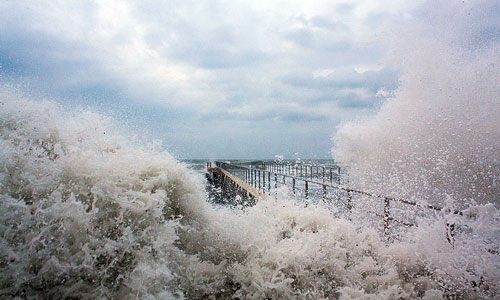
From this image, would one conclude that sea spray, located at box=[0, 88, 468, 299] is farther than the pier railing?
No

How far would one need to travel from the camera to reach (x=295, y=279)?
153 inches

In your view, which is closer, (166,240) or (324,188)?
(166,240)

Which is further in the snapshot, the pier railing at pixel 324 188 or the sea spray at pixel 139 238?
the pier railing at pixel 324 188

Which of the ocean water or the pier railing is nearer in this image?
the ocean water

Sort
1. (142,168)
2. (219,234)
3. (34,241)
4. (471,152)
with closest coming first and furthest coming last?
1. (34,241)
2. (142,168)
3. (219,234)
4. (471,152)

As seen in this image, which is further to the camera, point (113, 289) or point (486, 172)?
point (486, 172)

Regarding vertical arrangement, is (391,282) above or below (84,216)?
below

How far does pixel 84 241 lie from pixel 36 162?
3.69 feet

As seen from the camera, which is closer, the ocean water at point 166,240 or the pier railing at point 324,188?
the ocean water at point 166,240

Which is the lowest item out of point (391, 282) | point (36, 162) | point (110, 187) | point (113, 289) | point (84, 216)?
point (391, 282)

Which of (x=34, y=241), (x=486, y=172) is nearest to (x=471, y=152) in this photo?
(x=486, y=172)

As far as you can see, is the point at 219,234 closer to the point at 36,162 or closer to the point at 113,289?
the point at 113,289

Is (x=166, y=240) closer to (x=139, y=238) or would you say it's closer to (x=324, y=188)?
(x=139, y=238)

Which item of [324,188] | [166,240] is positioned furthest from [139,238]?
[324,188]
